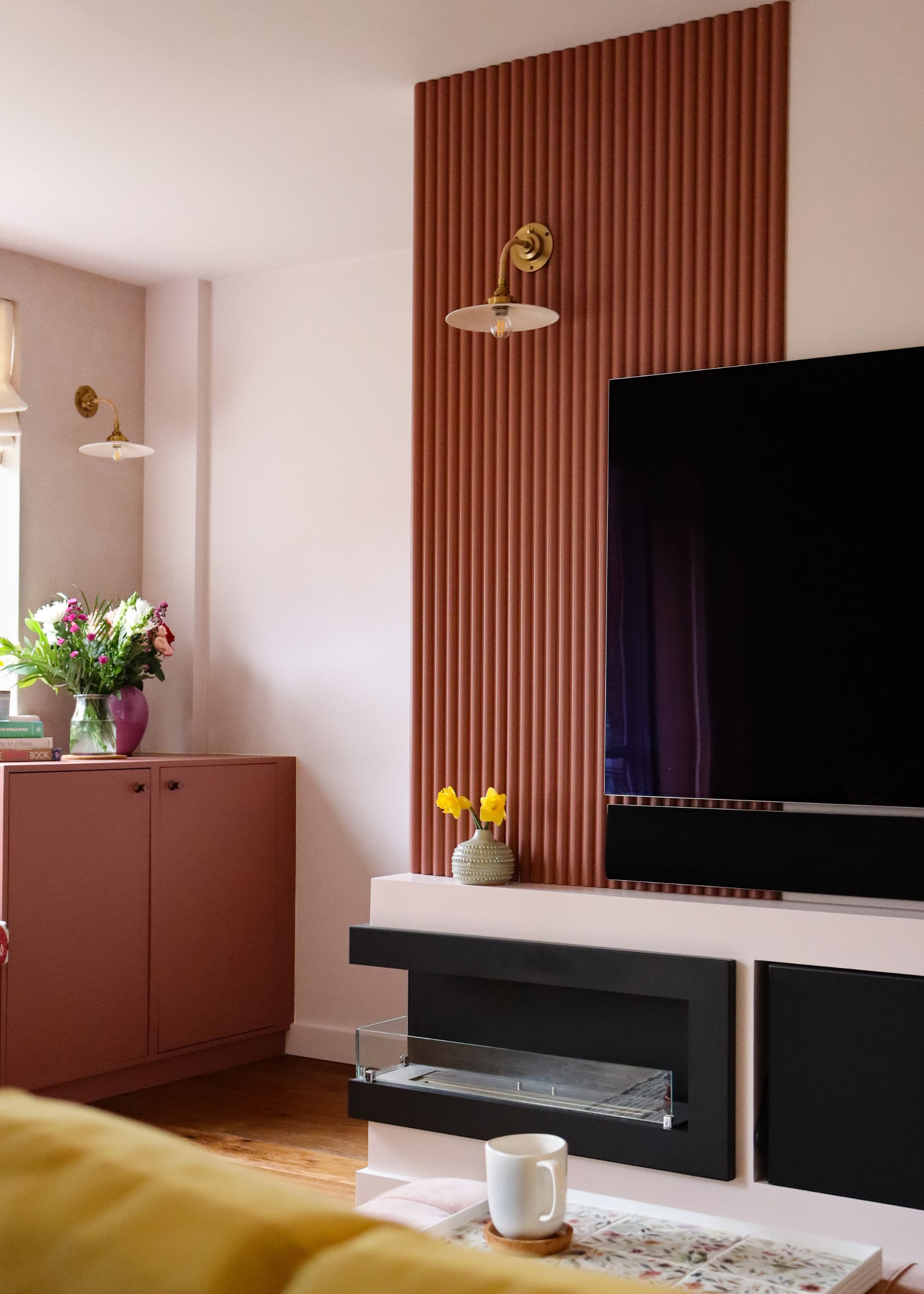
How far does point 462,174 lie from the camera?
3.28 m

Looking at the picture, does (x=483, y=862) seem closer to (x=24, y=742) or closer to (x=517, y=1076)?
(x=517, y=1076)

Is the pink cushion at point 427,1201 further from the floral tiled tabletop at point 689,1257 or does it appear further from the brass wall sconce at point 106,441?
the brass wall sconce at point 106,441

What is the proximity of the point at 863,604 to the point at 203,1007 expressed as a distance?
8.38ft

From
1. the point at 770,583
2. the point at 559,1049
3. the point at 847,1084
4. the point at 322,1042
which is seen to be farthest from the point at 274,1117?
the point at 770,583

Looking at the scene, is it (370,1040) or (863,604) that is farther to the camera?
(370,1040)

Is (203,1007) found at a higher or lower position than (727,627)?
lower

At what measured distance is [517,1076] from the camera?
282 centimetres

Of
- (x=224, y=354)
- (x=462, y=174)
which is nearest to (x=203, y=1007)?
(x=224, y=354)

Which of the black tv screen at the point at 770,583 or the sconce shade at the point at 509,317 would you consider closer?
the black tv screen at the point at 770,583

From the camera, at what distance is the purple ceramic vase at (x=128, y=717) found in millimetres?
4328

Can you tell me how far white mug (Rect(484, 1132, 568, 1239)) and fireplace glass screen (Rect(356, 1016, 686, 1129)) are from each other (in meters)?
1.16

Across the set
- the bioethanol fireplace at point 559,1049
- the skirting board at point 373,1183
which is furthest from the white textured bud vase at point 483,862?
the skirting board at point 373,1183

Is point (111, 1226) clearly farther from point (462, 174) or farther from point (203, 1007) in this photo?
point (203, 1007)

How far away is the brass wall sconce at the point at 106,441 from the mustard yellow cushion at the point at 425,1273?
13.5 ft
